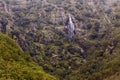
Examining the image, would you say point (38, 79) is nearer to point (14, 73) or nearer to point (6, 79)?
point (14, 73)

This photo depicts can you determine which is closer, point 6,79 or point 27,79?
point 6,79

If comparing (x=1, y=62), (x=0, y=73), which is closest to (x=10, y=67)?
(x=1, y=62)

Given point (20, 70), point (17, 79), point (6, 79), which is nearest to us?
point (6, 79)

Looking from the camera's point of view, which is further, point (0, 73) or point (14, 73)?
point (14, 73)

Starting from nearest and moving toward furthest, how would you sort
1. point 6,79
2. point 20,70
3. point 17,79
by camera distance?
1. point 6,79
2. point 17,79
3. point 20,70

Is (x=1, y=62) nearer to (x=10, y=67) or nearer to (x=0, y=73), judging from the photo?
(x=10, y=67)

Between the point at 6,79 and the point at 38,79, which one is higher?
the point at 6,79

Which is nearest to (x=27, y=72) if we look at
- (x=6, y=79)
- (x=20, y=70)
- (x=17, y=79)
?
(x=20, y=70)

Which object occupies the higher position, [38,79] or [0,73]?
[0,73]
